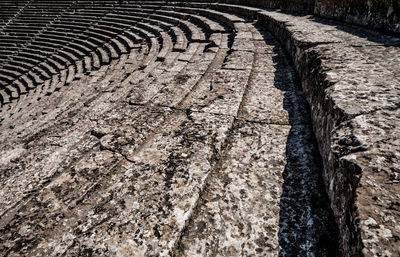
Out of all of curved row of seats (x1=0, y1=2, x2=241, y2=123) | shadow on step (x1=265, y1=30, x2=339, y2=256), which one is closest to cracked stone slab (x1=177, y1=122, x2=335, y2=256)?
shadow on step (x1=265, y1=30, x2=339, y2=256)

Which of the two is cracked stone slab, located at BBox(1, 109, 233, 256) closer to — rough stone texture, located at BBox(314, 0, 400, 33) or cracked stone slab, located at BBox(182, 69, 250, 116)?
cracked stone slab, located at BBox(182, 69, 250, 116)

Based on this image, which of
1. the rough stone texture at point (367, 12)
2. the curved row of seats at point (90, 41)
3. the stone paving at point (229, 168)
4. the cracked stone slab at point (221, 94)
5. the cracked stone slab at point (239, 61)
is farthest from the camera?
the curved row of seats at point (90, 41)

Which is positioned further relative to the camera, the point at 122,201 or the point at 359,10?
the point at 359,10

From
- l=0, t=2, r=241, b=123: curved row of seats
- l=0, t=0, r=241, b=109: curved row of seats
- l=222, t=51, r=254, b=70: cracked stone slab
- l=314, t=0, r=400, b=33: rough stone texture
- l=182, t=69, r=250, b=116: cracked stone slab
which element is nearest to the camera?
l=182, t=69, r=250, b=116: cracked stone slab

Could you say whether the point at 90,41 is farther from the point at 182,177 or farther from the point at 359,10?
the point at 182,177

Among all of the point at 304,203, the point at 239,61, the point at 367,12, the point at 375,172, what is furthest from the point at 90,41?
the point at 375,172

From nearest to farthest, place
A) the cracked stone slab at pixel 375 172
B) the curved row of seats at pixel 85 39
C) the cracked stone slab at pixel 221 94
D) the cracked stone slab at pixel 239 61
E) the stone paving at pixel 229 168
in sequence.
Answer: the cracked stone slab at pixel 375 172 → the stone paving at pixel 229 168 → the cracked stone slab at pixel 221 94 → the cracked stone slab at pixel 239 61 → the curved row of seats at pixel 85 39

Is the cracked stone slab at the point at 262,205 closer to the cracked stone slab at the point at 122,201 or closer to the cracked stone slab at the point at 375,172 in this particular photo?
the cracked stone slab at the point at 122,201

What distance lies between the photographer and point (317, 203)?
129 centimetres

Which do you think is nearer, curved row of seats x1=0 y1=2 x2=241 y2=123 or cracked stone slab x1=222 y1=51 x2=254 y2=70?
cracked stone slab x1=222 y1=51 x2=254 y2=70

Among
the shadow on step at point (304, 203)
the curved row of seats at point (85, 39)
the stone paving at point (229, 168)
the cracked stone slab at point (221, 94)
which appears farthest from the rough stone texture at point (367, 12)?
the curved row of seats at point (85, 39)

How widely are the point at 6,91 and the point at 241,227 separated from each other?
13.0 meters

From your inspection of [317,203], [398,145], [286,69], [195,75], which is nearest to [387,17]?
[286,69]

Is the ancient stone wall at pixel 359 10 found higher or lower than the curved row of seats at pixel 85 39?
higher
